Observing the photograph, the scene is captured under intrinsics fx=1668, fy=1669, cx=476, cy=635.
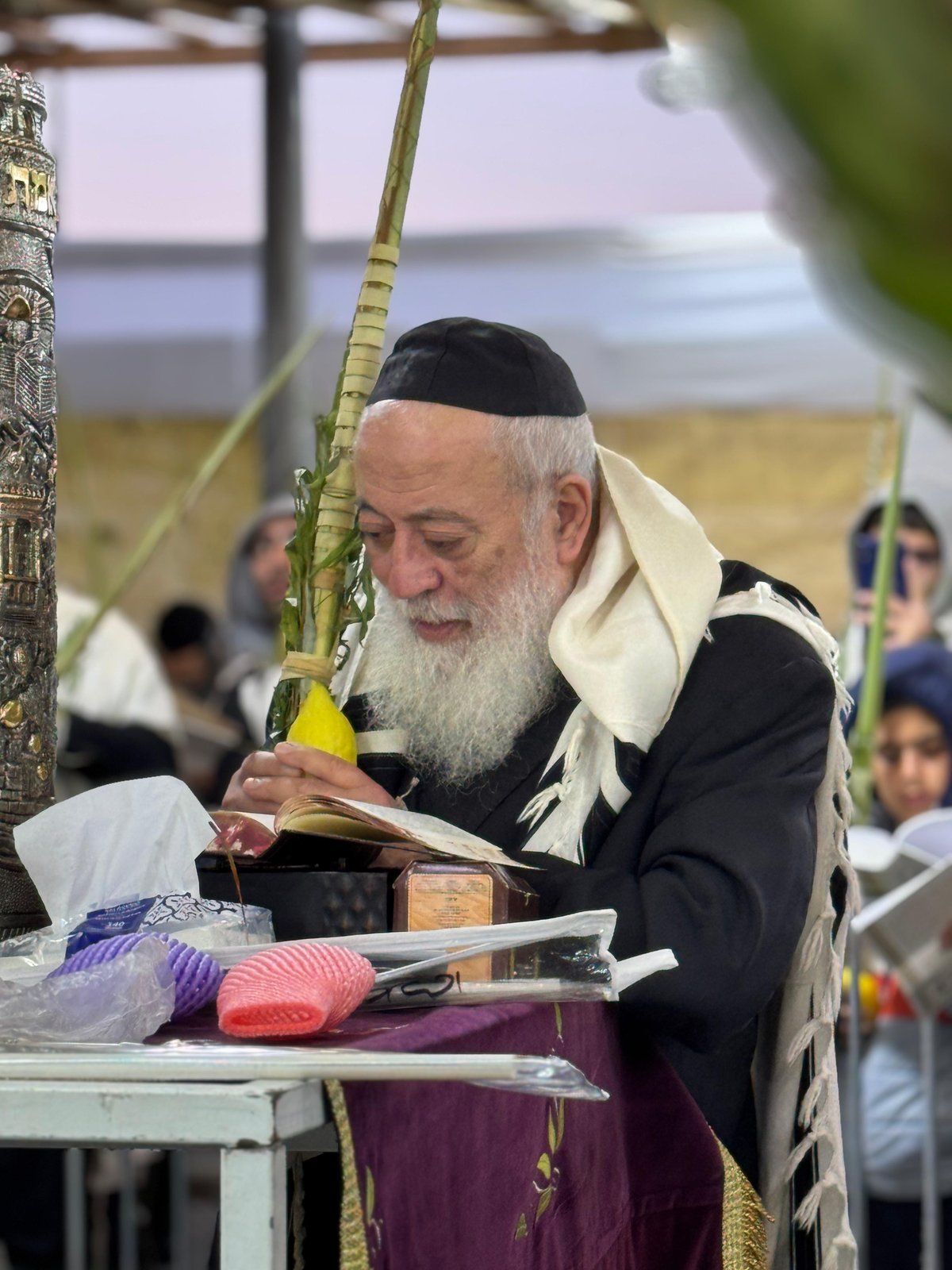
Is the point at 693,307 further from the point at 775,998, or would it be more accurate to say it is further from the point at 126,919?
the point at 126,919

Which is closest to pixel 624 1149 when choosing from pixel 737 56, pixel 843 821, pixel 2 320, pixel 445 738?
pixel 843 821

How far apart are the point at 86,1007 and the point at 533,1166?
16.3 inches

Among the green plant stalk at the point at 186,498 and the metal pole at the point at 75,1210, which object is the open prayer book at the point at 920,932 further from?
the metal pole at the point at 75,1210

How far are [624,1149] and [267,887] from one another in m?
0.43

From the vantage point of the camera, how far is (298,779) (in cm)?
171

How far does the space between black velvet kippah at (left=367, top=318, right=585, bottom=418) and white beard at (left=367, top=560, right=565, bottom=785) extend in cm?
23

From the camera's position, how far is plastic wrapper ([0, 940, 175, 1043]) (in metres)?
1.10

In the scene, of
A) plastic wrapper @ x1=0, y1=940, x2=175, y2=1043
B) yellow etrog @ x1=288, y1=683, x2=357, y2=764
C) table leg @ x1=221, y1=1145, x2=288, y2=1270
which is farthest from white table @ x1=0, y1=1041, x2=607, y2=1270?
yellow etrog @ x1=288, y1=683, x2=357, y2=764

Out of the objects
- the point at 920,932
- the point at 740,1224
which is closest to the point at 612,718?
the point at 740,1224

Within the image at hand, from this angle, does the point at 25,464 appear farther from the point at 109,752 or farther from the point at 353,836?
the point at 109,752

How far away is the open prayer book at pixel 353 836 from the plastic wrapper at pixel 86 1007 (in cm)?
36

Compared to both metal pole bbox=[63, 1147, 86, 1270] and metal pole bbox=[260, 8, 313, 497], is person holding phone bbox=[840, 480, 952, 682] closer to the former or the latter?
metal pole bbox=[63, 1147, 86, 1270]

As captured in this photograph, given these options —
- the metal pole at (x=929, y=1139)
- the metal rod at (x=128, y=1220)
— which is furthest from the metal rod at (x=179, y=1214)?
the metal pole at (x=929, y=1139)

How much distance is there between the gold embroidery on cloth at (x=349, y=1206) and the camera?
1.00 meters
